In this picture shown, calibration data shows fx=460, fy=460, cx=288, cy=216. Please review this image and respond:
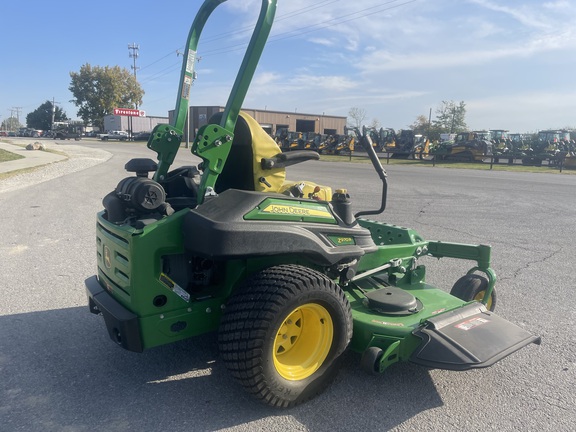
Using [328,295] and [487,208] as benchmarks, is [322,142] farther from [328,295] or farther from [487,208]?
[328,295]

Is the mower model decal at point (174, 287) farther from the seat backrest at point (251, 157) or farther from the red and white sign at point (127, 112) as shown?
the red and white sign at point (127, 112)

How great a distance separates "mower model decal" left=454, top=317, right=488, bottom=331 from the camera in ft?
9.77

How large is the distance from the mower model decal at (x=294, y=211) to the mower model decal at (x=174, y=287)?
0.68m

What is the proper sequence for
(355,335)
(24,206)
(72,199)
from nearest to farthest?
1. (355,335)
2. (24,206)
3. (72,199)

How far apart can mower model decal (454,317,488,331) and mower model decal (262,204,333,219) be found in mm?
1100

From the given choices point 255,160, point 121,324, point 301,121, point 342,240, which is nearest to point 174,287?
point 121,324

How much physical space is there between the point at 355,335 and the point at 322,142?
36657mm

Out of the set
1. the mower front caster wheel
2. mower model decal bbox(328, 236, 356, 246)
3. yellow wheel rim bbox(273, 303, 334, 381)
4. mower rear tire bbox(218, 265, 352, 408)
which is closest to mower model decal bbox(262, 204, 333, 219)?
mower model decal bbox(328, 236, 356, 246)

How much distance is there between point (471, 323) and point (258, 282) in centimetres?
147

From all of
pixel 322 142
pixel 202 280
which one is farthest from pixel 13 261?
pixel 322 142

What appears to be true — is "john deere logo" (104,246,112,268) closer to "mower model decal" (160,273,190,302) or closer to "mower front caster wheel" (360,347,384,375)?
"mower model decal" (160,273,190,302)

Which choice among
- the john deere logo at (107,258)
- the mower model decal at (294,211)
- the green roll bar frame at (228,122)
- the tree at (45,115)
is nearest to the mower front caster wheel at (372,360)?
the mower model decal at (294,211)

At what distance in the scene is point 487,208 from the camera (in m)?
10.8

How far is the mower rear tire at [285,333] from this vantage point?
8.32 feet
